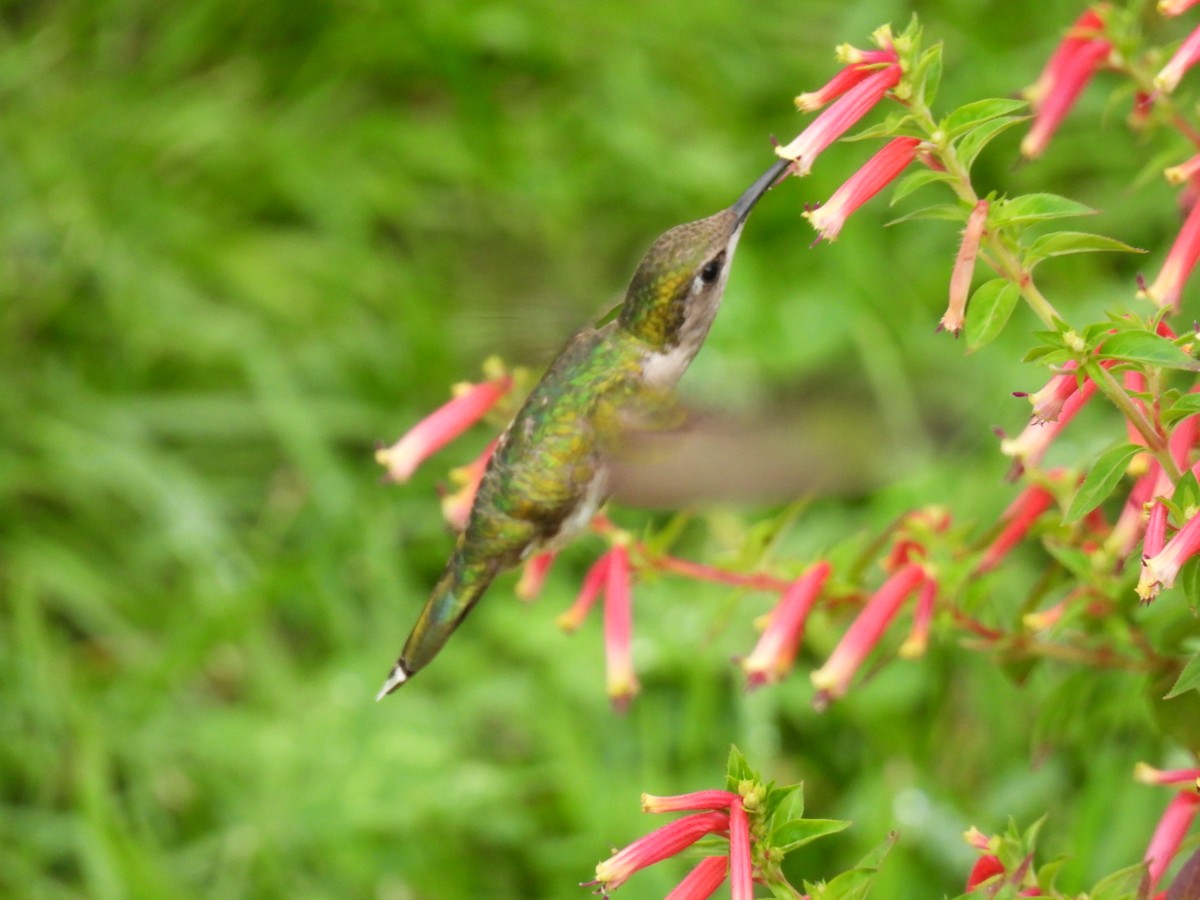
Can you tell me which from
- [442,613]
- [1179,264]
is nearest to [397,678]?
[442,613]

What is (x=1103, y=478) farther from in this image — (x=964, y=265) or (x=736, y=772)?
(x=736, y=772)

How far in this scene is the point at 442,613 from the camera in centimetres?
187

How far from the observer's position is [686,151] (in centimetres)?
425

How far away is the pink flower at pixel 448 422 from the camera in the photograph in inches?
75.2

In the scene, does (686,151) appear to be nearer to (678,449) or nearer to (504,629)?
(504,629)

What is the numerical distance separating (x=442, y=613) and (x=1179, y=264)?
41.0 inches

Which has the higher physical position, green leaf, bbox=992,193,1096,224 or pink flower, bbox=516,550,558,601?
green leaf, bbox=992,193,1096,224

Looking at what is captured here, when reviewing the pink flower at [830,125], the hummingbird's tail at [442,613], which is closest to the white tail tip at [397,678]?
the hummingbird's tail at [442,613]

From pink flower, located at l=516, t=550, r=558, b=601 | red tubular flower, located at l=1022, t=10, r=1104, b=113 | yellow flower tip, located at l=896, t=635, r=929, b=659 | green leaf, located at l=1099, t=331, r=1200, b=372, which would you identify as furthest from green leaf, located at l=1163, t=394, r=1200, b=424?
pink flower, located at l=516, t=550, r=558, b=601

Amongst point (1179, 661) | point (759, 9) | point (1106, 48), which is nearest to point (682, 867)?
point (1179, 661)

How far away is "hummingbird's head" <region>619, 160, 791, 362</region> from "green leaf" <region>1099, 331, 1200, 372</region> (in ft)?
1.72

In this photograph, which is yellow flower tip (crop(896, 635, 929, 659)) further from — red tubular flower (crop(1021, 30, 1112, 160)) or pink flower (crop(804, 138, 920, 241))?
red tubular flower (crop(1021, 30, 1112, 160))

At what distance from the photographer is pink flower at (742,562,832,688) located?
5.76 feet

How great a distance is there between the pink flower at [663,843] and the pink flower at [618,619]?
0.58m
